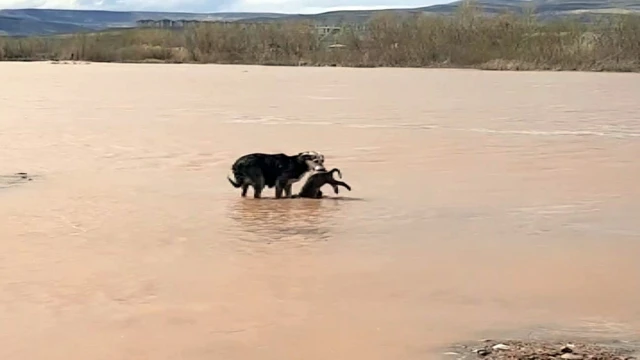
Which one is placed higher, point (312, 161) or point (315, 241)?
point (312, 161)

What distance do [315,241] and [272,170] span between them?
6.69ft

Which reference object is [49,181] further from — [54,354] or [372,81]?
[372,81]

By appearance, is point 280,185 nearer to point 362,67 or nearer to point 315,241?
point 315,241

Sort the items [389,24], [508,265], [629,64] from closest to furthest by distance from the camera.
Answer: [508,265] → [629,64] → [389,24]

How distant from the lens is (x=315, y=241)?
856 centimetres

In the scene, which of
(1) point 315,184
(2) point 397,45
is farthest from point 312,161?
(2) point 397,45

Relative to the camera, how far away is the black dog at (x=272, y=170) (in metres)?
10.4

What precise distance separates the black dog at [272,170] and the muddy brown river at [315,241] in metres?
0.18

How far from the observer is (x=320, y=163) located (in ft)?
34.9

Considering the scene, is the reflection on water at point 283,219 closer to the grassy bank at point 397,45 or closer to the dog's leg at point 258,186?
the dog's leg at point 258,186

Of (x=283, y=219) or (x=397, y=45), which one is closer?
(x=283, y=219)

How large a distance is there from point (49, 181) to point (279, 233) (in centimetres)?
417

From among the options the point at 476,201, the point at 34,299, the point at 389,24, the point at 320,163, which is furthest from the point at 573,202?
the point at 389,24

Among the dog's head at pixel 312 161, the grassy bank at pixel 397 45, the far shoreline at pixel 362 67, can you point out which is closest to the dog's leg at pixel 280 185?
the dog's head at pixel 312 161
